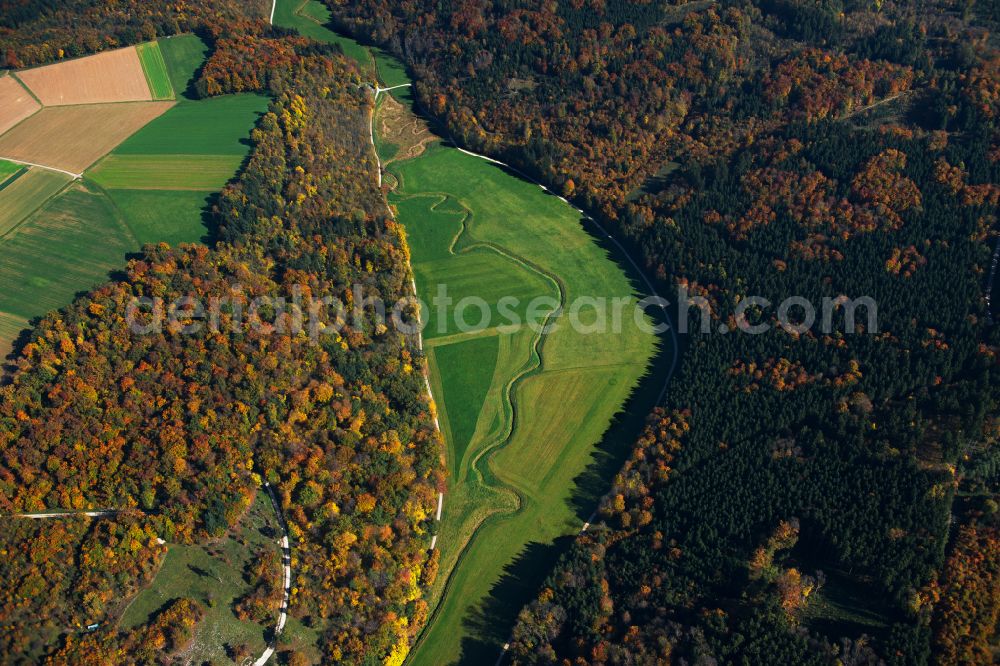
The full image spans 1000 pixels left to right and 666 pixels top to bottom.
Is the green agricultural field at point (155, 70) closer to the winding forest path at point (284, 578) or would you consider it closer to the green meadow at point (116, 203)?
the green meadow at point (116, 203)

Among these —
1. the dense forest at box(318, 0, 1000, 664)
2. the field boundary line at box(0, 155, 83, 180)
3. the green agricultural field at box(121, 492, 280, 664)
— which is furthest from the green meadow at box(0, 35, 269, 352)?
the green agricultural field at box(121, 492, 280, 664)

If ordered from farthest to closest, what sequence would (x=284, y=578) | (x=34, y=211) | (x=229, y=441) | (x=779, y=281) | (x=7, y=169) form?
(x=7, y=169) < (x=34, y=211) < (x=779, y=281) < (x=229, y=441) < (x=284, y=578)

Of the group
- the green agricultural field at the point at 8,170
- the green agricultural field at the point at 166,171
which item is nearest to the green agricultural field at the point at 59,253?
the green agricultural field at the point at 8,170

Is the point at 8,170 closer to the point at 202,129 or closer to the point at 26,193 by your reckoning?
the point at 26,193

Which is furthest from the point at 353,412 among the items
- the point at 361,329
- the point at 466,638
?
the point at 466,638

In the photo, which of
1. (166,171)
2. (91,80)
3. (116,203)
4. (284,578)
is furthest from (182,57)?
(284,578)

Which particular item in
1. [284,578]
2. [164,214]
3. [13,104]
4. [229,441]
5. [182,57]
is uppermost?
[182,57]
